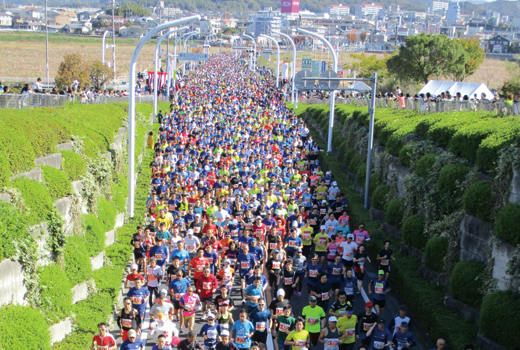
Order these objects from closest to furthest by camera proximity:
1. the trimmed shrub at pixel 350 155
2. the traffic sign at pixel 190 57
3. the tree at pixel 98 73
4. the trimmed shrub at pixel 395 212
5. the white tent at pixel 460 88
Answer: the trimmed shrub at pixel 395 212
the trimmed shrub at pixel 350 155
the white tent at pixel 460 88
the tree at pixel 98 73
the traffic sign at pixel 190 57

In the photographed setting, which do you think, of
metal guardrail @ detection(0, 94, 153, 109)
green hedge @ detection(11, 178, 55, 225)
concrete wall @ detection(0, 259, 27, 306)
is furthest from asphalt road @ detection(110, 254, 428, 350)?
metal guardrail @ detection(0, 94, 153, 109)

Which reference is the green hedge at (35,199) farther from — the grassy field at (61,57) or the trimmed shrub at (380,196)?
the grassy field at (61,57)

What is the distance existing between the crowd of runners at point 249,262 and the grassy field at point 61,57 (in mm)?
35395

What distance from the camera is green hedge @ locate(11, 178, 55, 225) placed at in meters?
12.0

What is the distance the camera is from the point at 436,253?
1466 centimetres

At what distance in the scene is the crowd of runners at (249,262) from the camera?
36.2ft

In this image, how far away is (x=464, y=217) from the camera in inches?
536

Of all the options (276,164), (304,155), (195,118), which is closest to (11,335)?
(276,164)

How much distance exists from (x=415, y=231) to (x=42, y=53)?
10726cm

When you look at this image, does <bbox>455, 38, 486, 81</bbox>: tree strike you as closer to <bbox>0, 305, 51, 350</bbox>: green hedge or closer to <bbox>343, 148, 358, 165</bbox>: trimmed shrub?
<bbox>343, 148, 358, 165</bbox>: trimmed shrub

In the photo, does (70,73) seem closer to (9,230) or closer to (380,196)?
(380,196)

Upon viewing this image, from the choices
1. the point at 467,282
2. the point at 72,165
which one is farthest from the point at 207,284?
the point at 467,282

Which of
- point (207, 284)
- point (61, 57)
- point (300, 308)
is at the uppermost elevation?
point (207, 284)

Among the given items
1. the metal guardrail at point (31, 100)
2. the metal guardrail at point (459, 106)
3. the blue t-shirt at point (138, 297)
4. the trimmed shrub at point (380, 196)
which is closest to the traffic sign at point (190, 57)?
the metal guardrail at point (31, 100)
